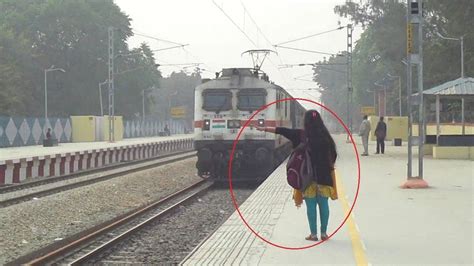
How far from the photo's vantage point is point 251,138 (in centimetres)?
1912

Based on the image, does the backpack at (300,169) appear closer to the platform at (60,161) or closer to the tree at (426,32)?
the platform at (60,161)

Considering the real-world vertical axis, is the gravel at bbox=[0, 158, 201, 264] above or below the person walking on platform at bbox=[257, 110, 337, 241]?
below

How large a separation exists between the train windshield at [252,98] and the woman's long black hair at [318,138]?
458 inches

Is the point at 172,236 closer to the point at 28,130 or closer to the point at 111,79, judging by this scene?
the point at 111,79

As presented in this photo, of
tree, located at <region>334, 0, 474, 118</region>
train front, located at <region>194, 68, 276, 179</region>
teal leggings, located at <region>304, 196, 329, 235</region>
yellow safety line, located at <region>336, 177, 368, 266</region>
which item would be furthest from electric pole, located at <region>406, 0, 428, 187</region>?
tree, located at <region>334, 0, 474, 118</region>

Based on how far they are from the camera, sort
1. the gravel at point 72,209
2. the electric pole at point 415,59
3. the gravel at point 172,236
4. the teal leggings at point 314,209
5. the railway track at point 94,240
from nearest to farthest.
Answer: the teal leggings at point 314,209
the railway track at point 94,240
the gravel at point 172,236
the gravel at point 72,209
the electric pole at point 415,59

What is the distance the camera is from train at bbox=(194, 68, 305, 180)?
1912cm

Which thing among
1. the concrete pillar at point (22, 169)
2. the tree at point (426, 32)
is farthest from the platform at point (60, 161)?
the tree at point (426, 32)

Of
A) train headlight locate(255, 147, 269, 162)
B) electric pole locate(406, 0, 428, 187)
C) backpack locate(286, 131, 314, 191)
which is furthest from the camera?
train headlight locate(255, 147, 269, 162)

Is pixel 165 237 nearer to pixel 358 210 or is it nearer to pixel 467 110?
pixel 358 210

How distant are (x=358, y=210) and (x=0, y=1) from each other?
70.3 meters

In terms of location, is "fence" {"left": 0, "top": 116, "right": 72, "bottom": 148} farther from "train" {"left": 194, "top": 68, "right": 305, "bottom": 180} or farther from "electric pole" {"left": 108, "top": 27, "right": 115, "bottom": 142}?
"train" {"left": 194, "top": 68, "right": 305, "bottom": 180}

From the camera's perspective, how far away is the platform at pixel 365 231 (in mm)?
7305

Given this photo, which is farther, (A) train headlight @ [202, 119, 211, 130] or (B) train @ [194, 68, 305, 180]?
(A) train headlight @ [202, 119, 211, 130]
